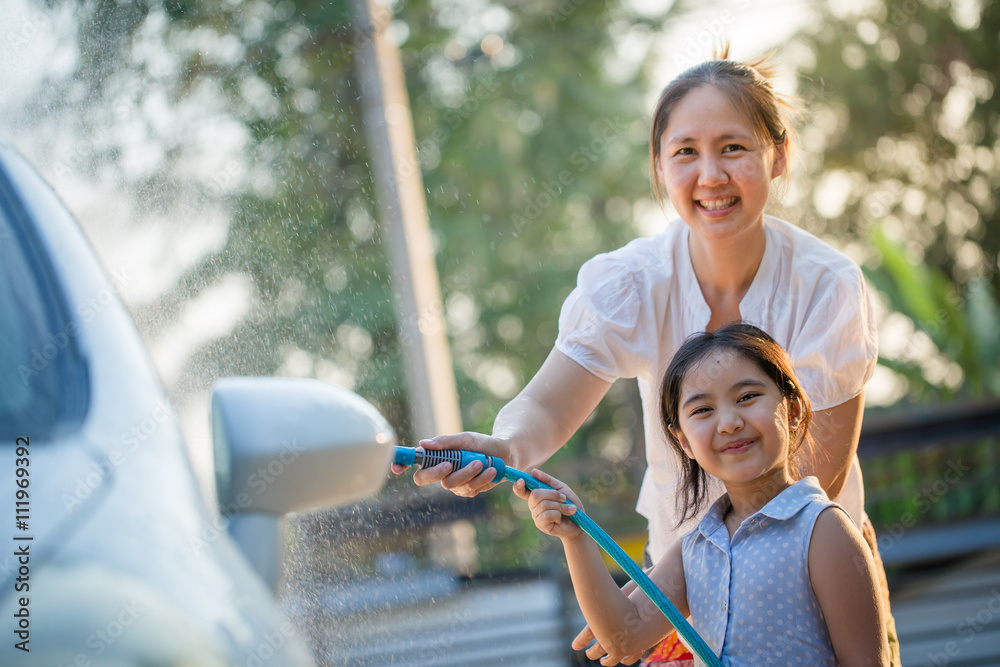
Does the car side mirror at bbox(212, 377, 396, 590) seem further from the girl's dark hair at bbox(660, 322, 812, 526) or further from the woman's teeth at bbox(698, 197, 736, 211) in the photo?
the woman's teeth at bbox(698, 197, 736, 211)

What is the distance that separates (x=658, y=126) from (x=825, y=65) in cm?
1296

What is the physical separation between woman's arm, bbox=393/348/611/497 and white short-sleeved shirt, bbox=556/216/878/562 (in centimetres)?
3

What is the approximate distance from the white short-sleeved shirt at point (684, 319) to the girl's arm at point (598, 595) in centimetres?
29

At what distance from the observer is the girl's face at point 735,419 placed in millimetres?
1438

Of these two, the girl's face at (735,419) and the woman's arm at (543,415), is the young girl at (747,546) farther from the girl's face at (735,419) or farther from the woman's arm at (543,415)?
the woman's arm at (543,415)

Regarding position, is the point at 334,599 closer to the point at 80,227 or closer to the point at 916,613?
the point at 80,227

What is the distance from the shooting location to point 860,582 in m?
1.34

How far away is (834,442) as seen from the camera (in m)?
1.67

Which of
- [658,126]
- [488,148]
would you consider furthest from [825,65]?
→ [658,126]

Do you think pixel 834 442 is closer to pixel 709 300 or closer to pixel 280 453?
pixel 709 300

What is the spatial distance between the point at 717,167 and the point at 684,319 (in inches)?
12.6

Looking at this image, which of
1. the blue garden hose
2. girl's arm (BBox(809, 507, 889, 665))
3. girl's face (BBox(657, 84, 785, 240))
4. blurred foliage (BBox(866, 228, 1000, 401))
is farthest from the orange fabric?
blurred foliage (BBox(866, 228, 1000, 401))

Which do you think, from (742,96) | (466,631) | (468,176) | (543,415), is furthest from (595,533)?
(468,176)

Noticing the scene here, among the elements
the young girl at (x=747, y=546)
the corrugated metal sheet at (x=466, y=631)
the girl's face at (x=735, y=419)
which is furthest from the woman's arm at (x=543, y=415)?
the corrugated metal sheet at (x=466, y=631)
